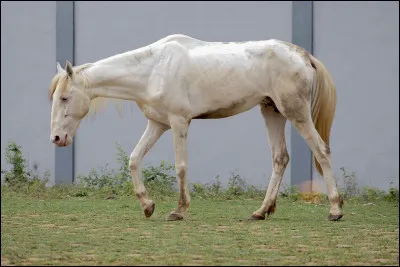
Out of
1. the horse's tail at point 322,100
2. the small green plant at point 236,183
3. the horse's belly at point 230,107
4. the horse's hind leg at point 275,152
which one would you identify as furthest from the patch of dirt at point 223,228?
the small green plant at point 236,183

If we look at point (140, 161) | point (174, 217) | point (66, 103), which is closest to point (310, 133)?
point (174, 217)

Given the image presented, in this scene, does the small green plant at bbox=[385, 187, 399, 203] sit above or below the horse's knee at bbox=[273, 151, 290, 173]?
below

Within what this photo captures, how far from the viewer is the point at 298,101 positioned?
9016 mm

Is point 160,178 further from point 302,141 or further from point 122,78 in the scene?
point 122,78

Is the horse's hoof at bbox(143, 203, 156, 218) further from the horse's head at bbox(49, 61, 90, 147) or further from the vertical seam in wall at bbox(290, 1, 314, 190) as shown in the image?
the vertical seam in wall at bbox(290, 1, 314, 190)

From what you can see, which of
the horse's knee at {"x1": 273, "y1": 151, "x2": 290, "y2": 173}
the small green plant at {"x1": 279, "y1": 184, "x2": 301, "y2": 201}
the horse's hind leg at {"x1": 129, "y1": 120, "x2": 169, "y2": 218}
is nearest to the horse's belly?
the horse's hind leg at {"x1": 129, "y1": 120, "x2": 169, "y2": 218}

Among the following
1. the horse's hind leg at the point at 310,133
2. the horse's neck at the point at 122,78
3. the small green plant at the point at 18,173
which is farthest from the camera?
the small green plant at the point at 18,173

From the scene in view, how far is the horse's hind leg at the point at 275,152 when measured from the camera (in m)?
9.32

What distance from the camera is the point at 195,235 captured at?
306 inches

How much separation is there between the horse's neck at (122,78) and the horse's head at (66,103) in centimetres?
12

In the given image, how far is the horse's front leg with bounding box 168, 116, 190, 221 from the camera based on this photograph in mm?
9047

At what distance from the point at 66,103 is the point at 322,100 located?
2469 millimetres

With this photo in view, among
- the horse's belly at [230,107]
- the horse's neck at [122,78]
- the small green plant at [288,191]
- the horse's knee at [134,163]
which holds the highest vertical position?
the horse's neck at [122,78]

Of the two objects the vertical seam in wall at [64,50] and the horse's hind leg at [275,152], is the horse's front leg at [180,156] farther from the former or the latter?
the vertical seam in wall at [64,50]
